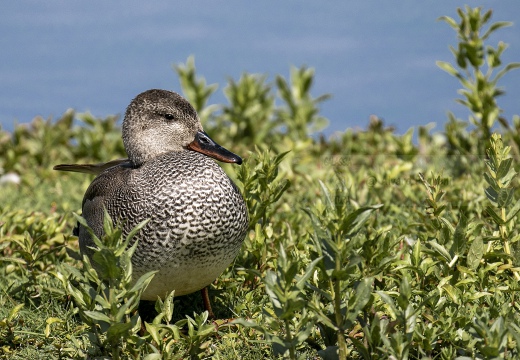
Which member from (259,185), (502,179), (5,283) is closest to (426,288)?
(502,179)

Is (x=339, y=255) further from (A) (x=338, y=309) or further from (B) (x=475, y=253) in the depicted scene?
(B) (x=475, y=253)

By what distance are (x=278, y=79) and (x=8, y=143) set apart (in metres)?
3.83

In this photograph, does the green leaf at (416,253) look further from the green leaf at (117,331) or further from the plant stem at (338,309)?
the green leaf at (117,331)

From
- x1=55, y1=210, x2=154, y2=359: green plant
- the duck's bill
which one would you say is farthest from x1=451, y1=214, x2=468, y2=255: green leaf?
x1=55, y1=210, x2=154, y2=359: green plant

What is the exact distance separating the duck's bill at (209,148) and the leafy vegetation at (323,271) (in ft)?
0.80

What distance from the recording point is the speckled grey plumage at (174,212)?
143 inches

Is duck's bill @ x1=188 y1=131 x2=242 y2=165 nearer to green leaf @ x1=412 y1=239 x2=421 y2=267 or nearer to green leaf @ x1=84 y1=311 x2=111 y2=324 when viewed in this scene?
green leaf @ x1=412 y1=239 x2=421 y2=267

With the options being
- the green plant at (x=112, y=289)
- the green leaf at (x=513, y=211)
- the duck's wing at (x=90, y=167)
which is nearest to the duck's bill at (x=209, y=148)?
the duck's wing at (x=90, y=167)

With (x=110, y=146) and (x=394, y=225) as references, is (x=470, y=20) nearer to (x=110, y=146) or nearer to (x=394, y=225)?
(x=394, y=225)

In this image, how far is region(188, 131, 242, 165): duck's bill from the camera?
4188 mm

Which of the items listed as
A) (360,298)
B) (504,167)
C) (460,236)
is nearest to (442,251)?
(460,236)

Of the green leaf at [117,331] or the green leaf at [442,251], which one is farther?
the green leaf at [442,251]

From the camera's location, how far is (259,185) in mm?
4738

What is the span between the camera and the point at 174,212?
12.0 ft
